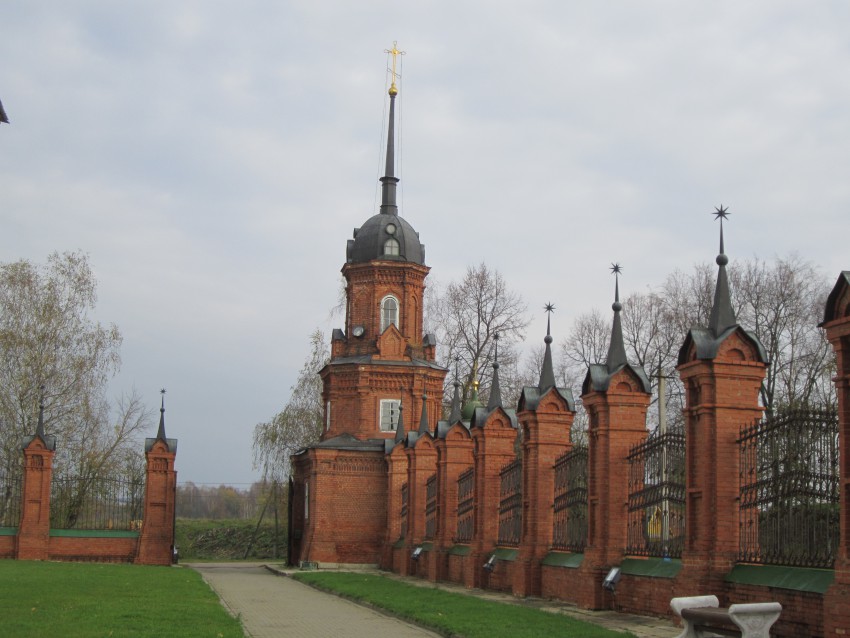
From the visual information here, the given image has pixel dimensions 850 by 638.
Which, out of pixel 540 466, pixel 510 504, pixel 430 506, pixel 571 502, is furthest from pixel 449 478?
pixel 571 502

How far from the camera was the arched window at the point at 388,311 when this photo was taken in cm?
3659

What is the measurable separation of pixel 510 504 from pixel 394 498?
11.5 m

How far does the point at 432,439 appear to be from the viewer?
28703 millimetres

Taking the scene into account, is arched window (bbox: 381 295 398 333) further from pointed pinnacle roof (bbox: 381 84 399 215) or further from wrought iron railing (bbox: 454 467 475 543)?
wrought iron railing (bbox: 454 467 475 543)

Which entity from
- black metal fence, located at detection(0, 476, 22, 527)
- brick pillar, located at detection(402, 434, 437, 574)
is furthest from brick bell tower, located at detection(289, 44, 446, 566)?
black metal fence, located at detection(0, 476, 22, 527)

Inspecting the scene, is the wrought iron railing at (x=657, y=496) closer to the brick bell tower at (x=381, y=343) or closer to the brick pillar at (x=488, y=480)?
the brick pillar at (x=488, y=480)

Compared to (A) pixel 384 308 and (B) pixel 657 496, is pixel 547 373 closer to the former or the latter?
(B) pixel 657 496

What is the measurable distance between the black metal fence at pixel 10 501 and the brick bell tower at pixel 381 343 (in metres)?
10.4

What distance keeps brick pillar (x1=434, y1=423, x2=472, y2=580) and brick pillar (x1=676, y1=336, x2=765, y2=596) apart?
12.8m

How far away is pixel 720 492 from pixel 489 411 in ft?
33.3

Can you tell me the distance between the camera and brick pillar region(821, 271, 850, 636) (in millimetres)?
9568

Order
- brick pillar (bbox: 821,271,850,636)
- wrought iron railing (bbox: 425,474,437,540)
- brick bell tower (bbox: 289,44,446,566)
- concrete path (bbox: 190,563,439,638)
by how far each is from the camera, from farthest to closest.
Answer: brick bell tower (bbox: 289,44,446,566), wrought iron railing (bbox: 425,474,437,540), concrete path (bbox: 190,563,439,638), brick pillar (bbox: 821,271,850,636)

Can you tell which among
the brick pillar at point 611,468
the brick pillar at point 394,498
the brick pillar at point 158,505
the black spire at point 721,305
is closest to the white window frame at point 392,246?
the brick pillar at point 394,498

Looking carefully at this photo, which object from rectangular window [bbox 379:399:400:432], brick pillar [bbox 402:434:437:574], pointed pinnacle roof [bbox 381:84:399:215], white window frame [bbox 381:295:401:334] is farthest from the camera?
pointed pinnacle roof [bbox 381:84:399:215]
